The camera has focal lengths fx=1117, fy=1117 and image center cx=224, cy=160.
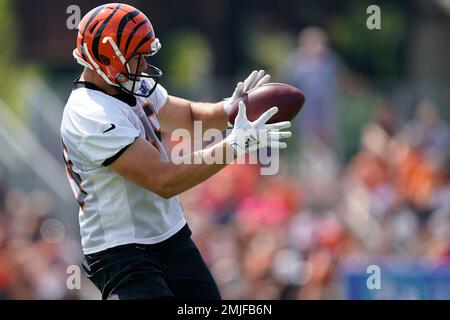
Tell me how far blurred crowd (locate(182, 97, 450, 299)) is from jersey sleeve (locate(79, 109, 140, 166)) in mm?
4548

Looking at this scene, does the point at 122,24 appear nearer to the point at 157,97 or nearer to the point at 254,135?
the point at 157,97

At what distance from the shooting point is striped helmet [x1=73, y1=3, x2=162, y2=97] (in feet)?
18.9

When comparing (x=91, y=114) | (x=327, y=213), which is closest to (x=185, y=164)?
(x=91, y=114)

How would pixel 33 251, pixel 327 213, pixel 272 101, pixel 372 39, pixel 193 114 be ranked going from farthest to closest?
pixel 372 39, pixel 33 251, pixel 327 213, pixel 193 114, pixel 272 101

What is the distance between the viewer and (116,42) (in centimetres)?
574

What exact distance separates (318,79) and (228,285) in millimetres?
3101

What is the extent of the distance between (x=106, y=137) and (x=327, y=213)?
6121mm

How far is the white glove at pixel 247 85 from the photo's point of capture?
20.1 feet

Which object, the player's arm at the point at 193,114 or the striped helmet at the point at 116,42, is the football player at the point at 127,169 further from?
the player's arm at the point at 193,114

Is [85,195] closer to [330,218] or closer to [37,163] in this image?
[330,218]

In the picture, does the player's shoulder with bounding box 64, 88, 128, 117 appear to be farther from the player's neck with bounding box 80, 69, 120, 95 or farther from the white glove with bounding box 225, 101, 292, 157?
the white glove with bounding box 225, 101, 292, 157

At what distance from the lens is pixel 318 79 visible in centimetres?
1256
